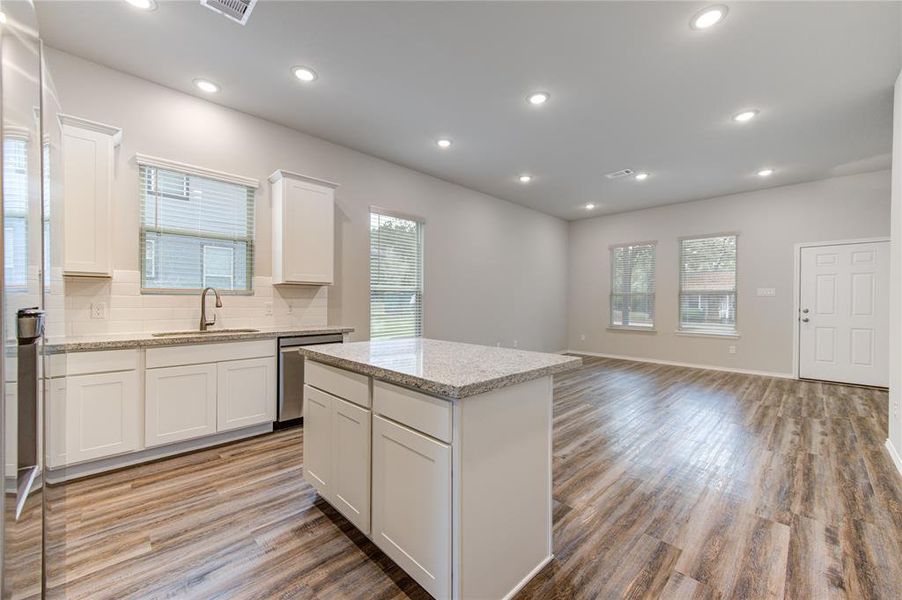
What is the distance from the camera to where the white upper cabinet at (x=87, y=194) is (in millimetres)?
2490

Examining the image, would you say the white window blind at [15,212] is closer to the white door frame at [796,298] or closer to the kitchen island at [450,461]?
the kitchen island at [450,461]

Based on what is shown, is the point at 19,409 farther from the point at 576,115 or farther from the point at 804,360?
the point at 804,360

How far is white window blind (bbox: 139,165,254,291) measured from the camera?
304 cm

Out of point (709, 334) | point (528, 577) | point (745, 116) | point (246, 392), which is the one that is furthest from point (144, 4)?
point (709, 334)

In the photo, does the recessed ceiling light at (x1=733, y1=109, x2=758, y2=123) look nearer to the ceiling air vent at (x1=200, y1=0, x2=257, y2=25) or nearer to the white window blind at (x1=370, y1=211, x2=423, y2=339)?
the white window blind at (x1=370, y1=211, x2=423, y2=339)

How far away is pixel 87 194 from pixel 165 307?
0.97m

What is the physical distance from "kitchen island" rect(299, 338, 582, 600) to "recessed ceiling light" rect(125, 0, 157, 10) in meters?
2.50

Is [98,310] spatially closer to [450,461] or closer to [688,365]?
[450,461]

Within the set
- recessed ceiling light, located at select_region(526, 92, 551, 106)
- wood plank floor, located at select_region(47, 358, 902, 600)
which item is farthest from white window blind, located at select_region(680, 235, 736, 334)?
recessed ceiling light, located at select_region(526, 92, 551, 106)

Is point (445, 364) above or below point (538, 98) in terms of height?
below

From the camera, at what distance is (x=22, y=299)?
897 millimetres

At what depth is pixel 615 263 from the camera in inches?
296

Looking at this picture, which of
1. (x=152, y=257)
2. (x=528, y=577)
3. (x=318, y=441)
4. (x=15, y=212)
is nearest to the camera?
(x=15, y=212)

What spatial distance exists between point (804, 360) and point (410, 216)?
20.8ft
